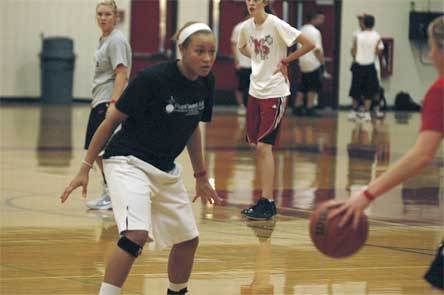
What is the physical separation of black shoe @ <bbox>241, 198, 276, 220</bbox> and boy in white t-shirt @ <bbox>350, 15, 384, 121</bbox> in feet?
47.5

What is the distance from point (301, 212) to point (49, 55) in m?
16.7

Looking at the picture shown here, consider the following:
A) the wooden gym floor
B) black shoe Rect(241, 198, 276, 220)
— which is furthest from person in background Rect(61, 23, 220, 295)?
black shoe Rect(241, 198, 276, 220)

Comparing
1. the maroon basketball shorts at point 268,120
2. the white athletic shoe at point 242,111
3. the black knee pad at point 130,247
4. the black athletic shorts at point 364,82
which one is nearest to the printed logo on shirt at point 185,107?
the black knee pad at point 130,247

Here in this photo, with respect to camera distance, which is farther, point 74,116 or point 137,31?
point 137,31

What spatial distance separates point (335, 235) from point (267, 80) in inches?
223

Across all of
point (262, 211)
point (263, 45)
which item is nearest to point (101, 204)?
point (262, 211)

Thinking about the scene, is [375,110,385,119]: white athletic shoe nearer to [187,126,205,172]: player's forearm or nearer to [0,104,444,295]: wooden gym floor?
[0,104,444,295]: wooden gym floor

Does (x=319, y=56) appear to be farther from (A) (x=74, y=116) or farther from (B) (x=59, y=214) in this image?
(B) (x=59, y=214)

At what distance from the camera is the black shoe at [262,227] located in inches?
375

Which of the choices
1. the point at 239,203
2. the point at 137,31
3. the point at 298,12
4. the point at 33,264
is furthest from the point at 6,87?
the point at 33,264

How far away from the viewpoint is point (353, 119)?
25172mm

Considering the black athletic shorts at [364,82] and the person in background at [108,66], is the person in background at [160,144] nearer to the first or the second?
the person in background at [108,66]

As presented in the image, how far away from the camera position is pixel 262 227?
32.8 ft

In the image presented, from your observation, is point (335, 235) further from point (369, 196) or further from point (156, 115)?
point (156, 115)
